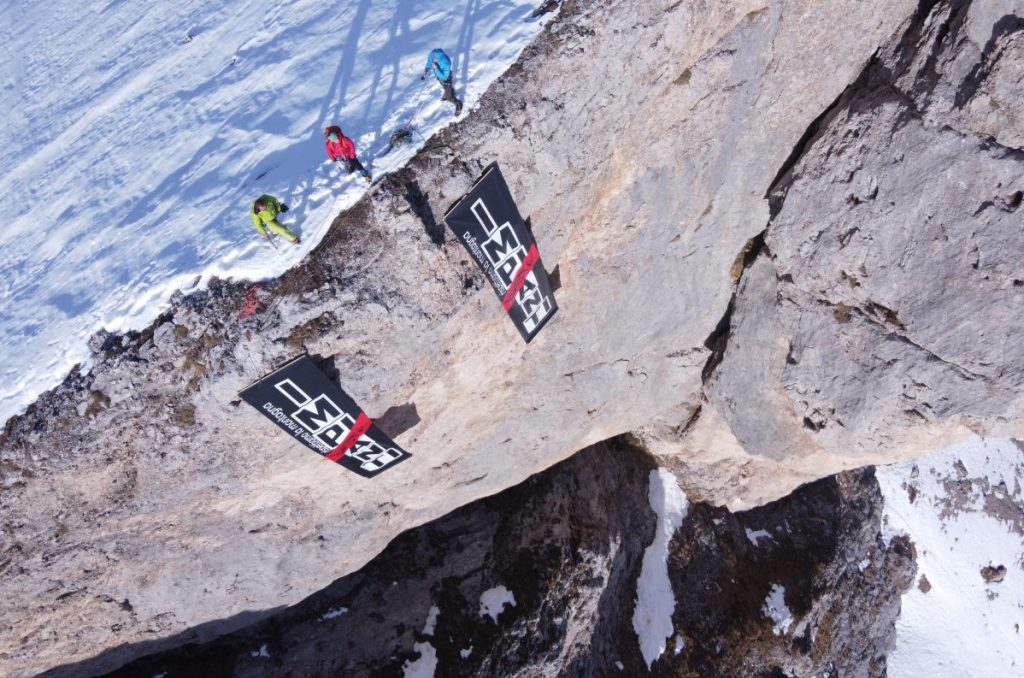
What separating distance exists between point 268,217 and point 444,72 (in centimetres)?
367

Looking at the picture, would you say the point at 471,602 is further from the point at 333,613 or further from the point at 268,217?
the point at 268,217

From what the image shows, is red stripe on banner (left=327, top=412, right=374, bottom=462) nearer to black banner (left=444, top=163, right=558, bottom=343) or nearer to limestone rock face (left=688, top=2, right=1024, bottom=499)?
black banner (left=444, top=163, right=558, bottom=343)

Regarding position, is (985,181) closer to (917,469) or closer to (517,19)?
(517,19)

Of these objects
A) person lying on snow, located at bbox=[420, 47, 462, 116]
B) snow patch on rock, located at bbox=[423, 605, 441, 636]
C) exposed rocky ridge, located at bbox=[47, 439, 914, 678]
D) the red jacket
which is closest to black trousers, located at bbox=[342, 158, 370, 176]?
the red jacket

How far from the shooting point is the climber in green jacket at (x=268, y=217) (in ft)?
29.7

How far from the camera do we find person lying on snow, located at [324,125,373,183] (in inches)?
354

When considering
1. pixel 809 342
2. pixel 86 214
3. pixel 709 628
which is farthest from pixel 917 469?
pixel 86 214

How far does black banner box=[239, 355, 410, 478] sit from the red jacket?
11.0 ft

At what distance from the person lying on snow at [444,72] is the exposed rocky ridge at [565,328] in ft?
1.39

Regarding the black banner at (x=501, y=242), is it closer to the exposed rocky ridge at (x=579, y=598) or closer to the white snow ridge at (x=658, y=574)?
the exposed rocky ridge at (x=579, y=598)

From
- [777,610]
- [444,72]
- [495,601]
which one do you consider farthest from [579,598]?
[444,72]

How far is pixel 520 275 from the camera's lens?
33.8 feet

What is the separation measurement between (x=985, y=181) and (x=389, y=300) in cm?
1061

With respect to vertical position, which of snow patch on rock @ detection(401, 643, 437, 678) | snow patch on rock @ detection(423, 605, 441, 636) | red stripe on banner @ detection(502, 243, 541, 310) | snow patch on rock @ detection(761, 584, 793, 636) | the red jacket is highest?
the red jacket
